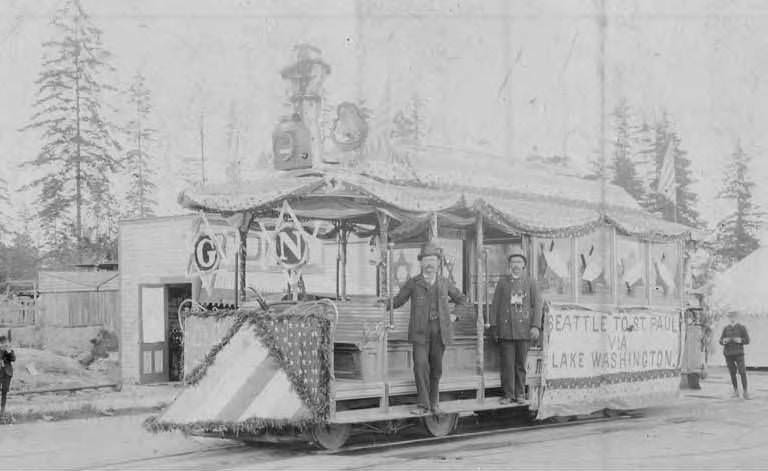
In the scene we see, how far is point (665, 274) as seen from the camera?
51.9 ft

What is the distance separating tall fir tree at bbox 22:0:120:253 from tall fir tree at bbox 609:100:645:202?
17904mm

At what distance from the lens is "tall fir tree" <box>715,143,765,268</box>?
36.7 metres

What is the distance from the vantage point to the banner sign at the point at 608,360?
13547 mm

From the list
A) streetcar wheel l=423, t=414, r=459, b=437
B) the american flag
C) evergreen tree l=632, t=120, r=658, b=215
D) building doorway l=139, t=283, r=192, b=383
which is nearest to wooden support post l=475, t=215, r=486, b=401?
streetcar wheel l=423, t=414, r=459, b=437

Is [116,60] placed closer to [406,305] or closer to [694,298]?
[694,298]

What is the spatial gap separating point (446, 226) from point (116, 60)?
77.6ft

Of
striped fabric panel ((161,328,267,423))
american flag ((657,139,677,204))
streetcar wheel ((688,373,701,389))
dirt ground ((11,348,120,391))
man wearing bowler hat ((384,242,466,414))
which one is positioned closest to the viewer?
striped fabric panel ((161,328,267,423))

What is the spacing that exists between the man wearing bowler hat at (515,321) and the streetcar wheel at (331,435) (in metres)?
2.53

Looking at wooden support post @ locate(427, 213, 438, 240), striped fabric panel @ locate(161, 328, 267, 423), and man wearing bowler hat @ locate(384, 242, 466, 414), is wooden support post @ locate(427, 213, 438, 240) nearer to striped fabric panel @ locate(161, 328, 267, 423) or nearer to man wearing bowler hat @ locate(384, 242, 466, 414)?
man wearing bowler hat @ locate(384, 242, 466, 414)

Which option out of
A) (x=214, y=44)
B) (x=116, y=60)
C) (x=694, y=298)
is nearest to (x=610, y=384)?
(x=694, y=298)

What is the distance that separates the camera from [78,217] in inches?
1410

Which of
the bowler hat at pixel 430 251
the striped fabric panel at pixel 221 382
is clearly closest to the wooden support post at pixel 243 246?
the striped fabric panel at pixel 221 382

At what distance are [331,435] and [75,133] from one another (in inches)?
1021

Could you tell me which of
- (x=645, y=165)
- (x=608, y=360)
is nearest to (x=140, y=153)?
(x=645, y=165)
